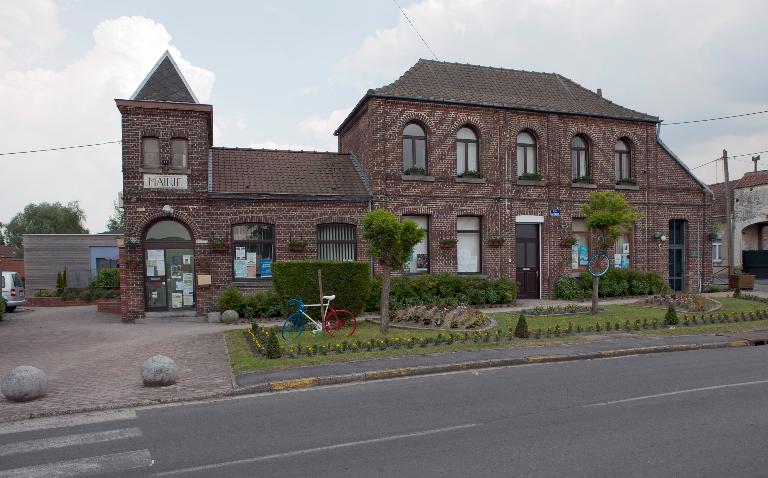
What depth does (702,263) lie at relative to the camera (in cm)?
2400

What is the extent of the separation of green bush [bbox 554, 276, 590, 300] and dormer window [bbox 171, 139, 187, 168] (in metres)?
14.0

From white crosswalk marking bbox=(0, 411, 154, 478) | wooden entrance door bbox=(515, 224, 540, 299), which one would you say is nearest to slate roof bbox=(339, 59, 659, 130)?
wooden entrance door bbox=(515, 224, 540, 299)

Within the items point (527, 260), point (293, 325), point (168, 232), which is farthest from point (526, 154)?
point (168, 232)

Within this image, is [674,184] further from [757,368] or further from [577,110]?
[757,368]

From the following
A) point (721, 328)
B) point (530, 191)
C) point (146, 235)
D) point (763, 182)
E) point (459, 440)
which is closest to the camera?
point (459, 440)

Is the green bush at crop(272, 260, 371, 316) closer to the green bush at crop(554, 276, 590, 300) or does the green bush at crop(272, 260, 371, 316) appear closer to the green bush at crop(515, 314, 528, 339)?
the green bush at crop(515, 314, 528, 339)

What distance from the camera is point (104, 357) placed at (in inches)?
462

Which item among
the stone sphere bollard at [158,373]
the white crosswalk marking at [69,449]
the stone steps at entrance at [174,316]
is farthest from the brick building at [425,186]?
the white crosswalk marking at [69,449]

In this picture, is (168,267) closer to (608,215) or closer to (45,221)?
(608,215)

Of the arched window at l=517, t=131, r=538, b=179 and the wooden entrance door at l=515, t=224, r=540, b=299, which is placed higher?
the arched window at l=517, t=131, r=538, b=179

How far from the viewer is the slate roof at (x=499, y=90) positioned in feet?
67.1

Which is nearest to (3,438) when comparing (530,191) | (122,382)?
(122,382)

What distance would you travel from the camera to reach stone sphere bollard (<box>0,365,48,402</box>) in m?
8.10

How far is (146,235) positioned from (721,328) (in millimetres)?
16623
